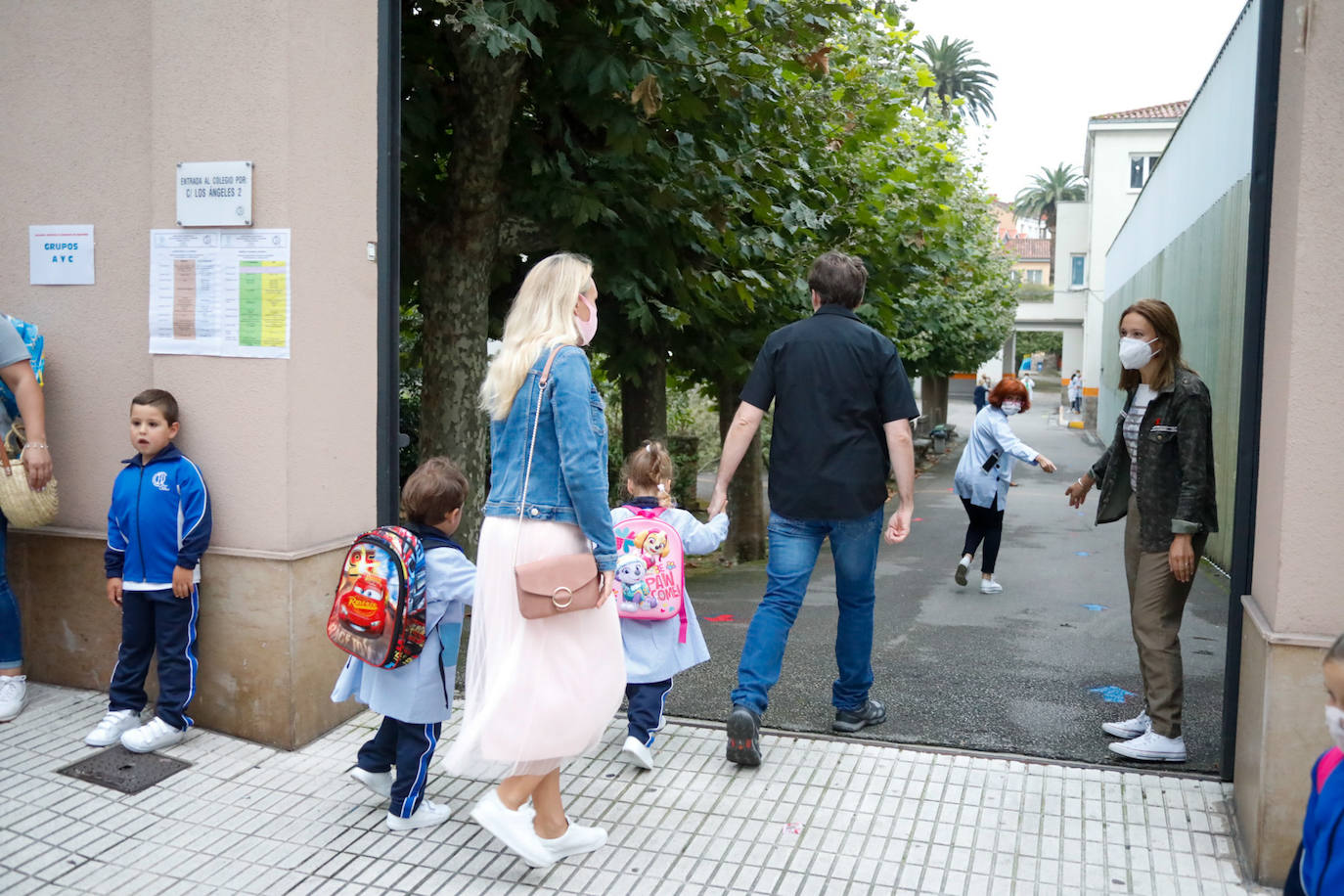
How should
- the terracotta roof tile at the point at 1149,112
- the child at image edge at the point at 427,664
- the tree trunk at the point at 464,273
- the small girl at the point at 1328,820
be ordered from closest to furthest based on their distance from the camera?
1. the small girl at the point at 1328,820
2. the child at image edge at the point at 427,664
3. the tree trunk at the point at 464,273
4. the terracotta roof tile at the point at 1149,112

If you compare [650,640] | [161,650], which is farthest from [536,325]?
[161,650]

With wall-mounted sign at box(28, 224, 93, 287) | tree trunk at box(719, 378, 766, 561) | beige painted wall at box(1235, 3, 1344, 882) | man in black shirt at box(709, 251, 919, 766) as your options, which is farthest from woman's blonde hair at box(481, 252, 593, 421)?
tree trunk at box(719, 378, 766, 561)

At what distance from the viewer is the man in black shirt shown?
4828mm

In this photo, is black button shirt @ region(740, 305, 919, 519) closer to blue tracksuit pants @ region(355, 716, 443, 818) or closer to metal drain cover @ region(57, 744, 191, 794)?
blue tracksuit pants @ region(355, 716, 443, 818)

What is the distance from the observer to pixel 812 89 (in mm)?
8906

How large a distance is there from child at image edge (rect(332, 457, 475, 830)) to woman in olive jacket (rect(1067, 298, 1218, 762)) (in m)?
2.71

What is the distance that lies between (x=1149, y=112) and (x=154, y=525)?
147ft

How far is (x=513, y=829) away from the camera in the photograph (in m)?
3.63

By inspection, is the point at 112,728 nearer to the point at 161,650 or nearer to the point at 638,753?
the point at 161,650

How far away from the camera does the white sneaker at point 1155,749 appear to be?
4.74m

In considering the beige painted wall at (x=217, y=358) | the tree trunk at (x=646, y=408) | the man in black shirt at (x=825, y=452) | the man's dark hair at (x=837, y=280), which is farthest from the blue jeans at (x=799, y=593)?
the tree trunk at (x=646, y=408)

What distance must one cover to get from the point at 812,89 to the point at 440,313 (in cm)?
342

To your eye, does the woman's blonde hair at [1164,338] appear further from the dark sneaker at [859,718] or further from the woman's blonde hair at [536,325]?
the woman's blonde hair at [536,325]

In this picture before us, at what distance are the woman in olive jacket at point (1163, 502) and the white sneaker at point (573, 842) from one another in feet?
7.50
